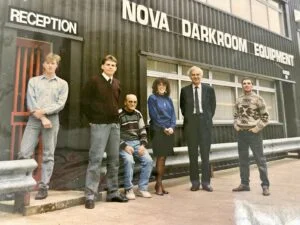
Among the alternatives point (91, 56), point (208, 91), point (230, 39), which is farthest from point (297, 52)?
point (91, 56)

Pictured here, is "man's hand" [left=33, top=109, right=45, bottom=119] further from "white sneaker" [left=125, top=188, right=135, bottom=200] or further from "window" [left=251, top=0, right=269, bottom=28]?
"window" [left=251, top=0, right=269, bottom=28]

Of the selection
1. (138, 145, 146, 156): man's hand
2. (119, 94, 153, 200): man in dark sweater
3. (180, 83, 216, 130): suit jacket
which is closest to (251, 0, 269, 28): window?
(180, 83, 216, 130): suit jacket

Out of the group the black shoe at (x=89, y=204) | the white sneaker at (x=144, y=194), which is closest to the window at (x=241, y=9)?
the white sneaker at (x=144, y=194)

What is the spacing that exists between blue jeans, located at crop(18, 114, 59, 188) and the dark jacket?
0.24m

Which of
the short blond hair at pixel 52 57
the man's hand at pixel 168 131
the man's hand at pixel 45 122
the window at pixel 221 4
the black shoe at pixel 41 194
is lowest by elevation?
the black shoe at pixel 41 194

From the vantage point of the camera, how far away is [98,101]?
1.86 m

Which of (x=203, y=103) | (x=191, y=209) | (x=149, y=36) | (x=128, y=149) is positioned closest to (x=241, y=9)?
(x=149, y=36)

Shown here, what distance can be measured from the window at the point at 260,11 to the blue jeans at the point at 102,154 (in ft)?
7.84

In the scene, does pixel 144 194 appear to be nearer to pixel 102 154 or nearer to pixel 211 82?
pixel 102 154

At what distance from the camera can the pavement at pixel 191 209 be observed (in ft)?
4.50

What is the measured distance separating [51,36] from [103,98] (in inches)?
26.3

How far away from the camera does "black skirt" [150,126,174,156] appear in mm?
2223

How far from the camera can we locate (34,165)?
5.24 feet

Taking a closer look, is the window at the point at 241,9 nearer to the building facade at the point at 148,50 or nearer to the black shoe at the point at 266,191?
the building facade at the point at 148,50
